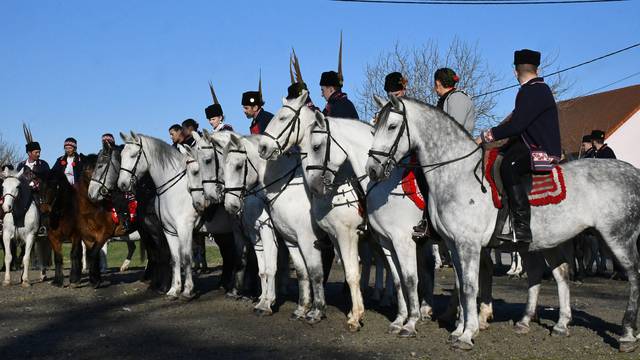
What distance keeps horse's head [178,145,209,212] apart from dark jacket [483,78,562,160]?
5.27 metres

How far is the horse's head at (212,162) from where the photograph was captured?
1142 cm

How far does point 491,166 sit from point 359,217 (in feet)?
7.06

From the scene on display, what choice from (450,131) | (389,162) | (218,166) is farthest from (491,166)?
(218,166)

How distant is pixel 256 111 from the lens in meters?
12.9

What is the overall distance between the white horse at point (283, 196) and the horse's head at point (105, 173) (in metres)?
3.77

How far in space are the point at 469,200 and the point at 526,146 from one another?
890mm

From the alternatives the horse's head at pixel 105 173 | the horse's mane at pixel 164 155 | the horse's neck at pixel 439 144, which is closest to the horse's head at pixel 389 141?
the horse's neck at pixel 439 144

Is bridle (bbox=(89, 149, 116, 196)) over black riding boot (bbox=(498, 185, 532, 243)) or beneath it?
over

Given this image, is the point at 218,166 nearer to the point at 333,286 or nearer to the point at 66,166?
the point at 333,286

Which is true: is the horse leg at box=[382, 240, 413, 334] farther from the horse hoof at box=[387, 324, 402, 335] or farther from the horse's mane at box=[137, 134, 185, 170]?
the horse's mane at box=[137, 134, 185, 170]

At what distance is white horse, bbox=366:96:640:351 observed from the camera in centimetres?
851

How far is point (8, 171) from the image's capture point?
658 inches

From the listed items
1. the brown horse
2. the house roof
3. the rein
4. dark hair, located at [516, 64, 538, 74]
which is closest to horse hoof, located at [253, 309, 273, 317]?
the rein

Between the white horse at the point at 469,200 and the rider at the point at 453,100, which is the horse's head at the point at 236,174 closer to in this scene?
the white horse at the point at 469,200
